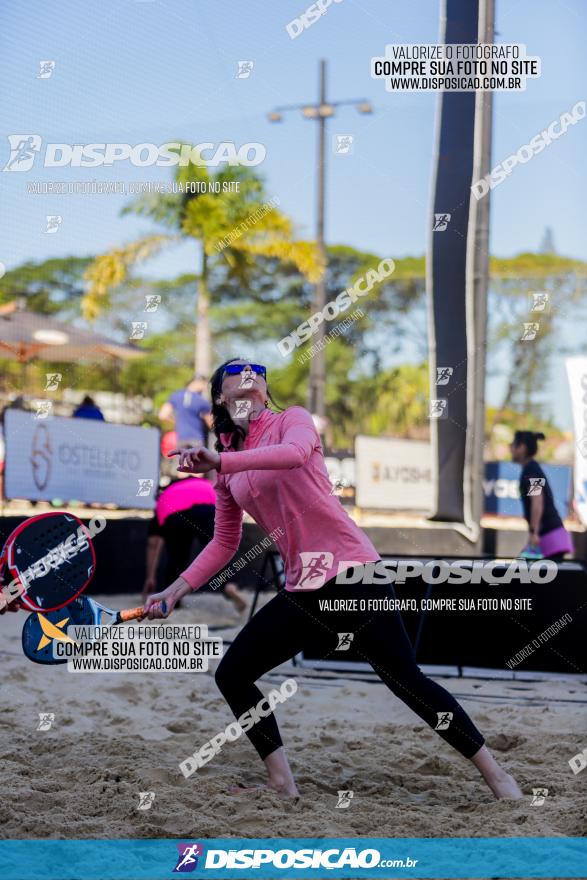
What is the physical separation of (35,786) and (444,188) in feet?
19.3

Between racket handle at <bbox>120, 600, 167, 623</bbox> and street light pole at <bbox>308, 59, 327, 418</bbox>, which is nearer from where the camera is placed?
racket handle at <bbox>120, 600, 167, 623</bbox>

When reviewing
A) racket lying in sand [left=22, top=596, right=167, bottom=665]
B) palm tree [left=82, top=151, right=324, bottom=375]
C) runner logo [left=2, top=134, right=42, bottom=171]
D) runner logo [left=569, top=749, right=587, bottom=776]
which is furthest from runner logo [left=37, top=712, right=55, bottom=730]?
palm tree [left=82, top=151, right=324, bottom=375]

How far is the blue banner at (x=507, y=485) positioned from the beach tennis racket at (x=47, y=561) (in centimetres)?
1187

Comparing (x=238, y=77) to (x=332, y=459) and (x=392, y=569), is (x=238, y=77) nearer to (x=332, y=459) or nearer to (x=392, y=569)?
(x=392, y=569)

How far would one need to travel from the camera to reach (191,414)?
947 centimetres

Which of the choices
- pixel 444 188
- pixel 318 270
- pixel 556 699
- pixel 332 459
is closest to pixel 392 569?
pixel 556 699

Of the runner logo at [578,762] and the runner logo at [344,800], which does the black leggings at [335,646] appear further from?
the runner logo at [578,762]

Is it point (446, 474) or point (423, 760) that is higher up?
point (446, 474)

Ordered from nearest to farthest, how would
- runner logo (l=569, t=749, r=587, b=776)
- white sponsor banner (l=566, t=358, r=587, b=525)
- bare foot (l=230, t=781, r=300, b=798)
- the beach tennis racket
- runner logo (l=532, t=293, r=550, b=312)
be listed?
bare foot (l=230, t=781, r=300, b=798)
the beach tennis racket
runner logo (l=569, t=749, r=587, b=776)
runner logo (l=532, t=293, r=550, b=312)
white sponsor banner (l=566, t=358, r=587, b=525)

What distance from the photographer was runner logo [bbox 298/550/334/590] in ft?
10.9

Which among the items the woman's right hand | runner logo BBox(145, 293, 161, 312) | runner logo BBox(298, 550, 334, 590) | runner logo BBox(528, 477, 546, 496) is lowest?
the woman's right hand

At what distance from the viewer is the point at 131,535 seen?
9.34 meters

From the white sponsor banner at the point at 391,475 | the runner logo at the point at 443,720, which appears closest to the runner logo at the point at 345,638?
the runner logo at the point at 443,720

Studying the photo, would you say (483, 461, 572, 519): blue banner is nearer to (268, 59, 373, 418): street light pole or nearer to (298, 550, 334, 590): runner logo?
(268, 59, 373, 418): street light pole
